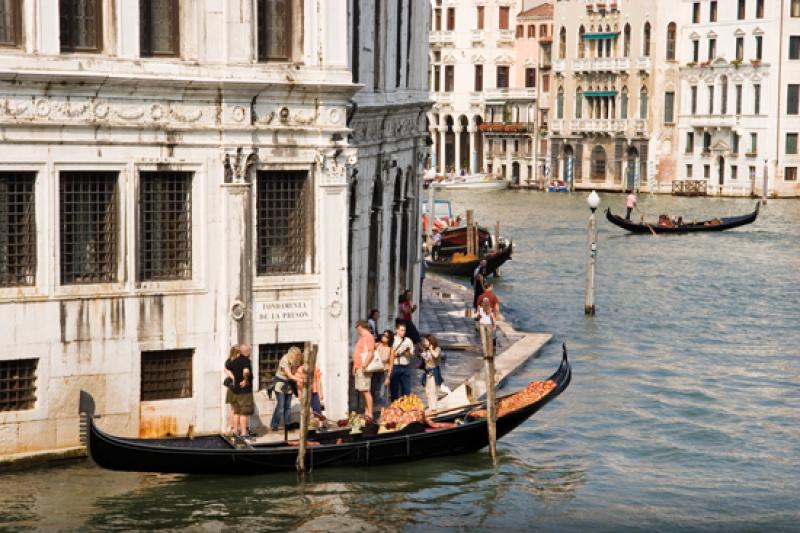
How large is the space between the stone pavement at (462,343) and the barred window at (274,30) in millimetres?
3611

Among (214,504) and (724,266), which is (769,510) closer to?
(214,504)

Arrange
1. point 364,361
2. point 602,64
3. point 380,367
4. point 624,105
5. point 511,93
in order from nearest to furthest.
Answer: point 364,361, point 380,367, point 624,105, point 602,64, point 511,93

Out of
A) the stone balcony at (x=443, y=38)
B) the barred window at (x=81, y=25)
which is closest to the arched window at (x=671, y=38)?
the stone balcony at (x=443, y=38)

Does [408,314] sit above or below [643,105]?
below

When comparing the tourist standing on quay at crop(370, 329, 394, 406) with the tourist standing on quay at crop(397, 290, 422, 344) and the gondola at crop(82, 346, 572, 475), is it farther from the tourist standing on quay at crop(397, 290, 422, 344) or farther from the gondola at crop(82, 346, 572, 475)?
the tourist standing on quay at crop(397, 290, 422, 344)

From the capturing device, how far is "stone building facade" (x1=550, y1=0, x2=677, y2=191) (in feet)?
209

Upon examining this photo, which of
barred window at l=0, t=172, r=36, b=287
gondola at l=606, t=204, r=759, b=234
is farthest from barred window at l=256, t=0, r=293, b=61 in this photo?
gondola at l=606, t=204, r=759, b=234

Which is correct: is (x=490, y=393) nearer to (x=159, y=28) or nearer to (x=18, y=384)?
(x=18, y=384)

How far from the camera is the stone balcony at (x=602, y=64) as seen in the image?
6506cm

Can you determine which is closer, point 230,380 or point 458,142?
point 230,380

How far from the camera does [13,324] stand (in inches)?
519

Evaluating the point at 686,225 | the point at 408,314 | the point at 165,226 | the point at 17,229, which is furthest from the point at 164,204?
the point at 686,225

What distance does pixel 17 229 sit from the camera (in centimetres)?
1323

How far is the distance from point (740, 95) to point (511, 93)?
13305 mm
